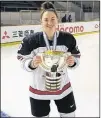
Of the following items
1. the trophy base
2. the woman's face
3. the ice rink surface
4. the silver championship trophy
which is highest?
the woman's face

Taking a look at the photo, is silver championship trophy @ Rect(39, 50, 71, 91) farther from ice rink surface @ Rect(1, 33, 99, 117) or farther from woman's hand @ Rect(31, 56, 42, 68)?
ice rink surface @ Rect(1, 33, 99, 117)

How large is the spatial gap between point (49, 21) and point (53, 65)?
0.17 m

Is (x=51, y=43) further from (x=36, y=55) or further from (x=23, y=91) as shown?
(x=23, y=91)

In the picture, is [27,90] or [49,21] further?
[27,90]

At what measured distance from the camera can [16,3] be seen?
5.57 m

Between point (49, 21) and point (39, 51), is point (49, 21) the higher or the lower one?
the higher one

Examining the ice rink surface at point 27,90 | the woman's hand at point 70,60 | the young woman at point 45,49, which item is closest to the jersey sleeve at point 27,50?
the young woman at point 45,49

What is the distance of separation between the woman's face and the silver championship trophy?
0.09 meters

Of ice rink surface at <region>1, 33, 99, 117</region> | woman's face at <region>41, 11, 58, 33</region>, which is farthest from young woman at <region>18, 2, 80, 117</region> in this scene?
ice rink surface at <region>1, 33, 99, 117</region>

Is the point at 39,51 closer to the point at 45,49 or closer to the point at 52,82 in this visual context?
the point at 45,49

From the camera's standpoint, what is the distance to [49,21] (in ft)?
3.28

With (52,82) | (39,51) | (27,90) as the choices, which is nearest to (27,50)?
(39,51)

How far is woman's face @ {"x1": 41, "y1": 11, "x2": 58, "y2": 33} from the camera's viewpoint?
39.2 inches

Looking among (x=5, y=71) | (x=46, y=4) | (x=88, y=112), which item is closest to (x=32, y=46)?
(x=46, y=4)
